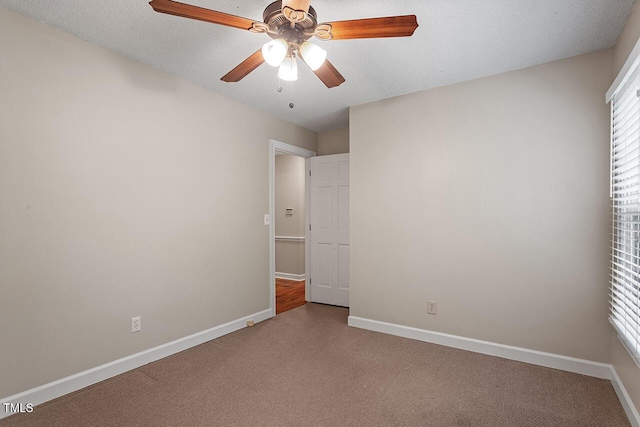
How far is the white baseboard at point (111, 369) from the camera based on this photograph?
2054 millimetres

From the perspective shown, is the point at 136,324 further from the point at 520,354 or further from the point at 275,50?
the point at 520,354

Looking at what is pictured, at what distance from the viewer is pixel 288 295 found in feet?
16.3

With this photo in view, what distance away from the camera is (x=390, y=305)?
339cm

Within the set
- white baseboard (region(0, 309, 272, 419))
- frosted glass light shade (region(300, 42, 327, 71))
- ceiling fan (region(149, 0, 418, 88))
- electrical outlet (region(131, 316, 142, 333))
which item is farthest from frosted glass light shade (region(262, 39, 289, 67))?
white baseboard (region(0, 309, 272, 419))

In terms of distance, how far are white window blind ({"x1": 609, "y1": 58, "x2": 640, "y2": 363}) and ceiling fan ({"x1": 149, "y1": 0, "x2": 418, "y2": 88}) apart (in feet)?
4.40

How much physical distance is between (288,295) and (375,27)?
4077 mm

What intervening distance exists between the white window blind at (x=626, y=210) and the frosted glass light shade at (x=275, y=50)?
1846mm

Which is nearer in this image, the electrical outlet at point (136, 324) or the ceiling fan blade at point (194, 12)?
the ceiling fan blade at point (194, 12)

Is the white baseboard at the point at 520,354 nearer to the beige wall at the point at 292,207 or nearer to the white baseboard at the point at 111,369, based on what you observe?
the white baseboard at the point at 111,369

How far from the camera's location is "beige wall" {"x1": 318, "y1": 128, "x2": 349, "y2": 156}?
4566 millimetres

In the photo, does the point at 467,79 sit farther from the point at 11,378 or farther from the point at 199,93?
the point at 11,378

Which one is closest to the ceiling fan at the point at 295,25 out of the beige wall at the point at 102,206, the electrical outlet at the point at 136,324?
the beige wall at the point at 102,206

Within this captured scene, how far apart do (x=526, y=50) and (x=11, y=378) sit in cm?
406

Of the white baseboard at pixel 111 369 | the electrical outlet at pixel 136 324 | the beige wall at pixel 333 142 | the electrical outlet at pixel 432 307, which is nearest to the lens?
the white baseboard at pixel 111 369
